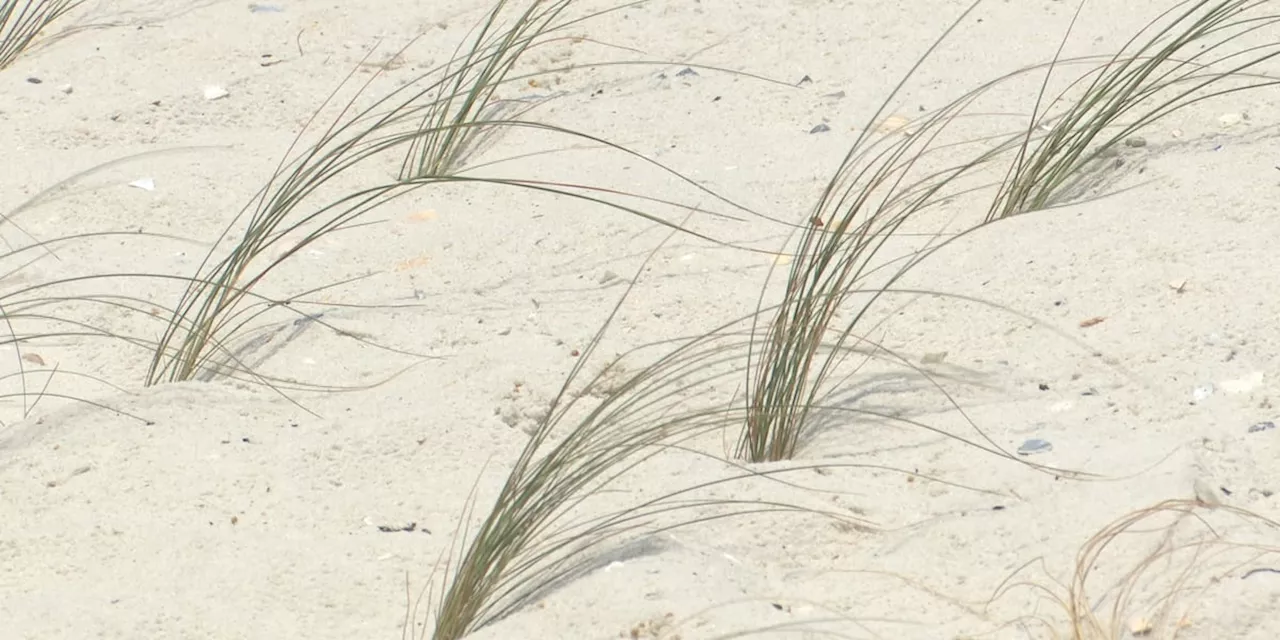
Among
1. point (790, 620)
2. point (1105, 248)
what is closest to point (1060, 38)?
point (1105, 248)

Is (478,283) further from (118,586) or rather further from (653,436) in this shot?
(118,586)

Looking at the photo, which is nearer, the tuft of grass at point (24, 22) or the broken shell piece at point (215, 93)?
the broken shell piece at point (215, 93)

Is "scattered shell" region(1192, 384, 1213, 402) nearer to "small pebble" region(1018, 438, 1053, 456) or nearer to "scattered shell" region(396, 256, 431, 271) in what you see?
"small pebble" region(1018, 438, 1053, 456)

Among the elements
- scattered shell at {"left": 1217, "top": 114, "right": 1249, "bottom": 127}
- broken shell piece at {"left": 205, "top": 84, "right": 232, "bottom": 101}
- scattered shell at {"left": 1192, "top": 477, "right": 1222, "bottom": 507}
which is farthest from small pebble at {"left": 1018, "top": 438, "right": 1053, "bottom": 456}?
broken shell piece at {"left": 205, "top": 84, "right": 232, "bottom": 101}

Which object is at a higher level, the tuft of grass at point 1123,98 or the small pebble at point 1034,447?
the tuft of grass at point 1123,98

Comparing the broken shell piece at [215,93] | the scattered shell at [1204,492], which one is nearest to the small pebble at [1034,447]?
the scattered shell at [1204,492]

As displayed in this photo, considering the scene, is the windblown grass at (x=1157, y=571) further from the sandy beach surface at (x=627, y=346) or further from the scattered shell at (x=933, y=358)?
the scattered shell at (x=933, y=358)

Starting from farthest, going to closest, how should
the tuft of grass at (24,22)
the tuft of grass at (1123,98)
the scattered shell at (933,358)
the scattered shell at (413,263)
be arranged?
the tuft of grass at (24,22), the scattered shell at (413,263), the tuft of grass at (1123,98), the scattered shell at (933,358)
